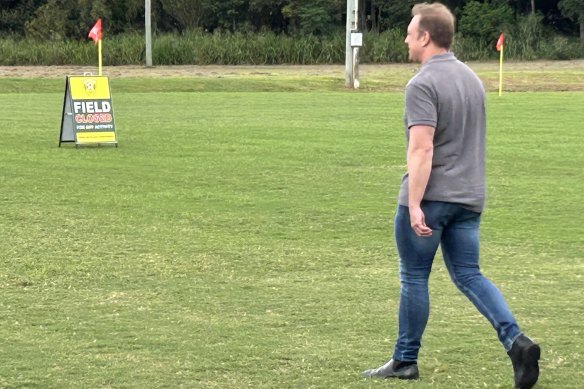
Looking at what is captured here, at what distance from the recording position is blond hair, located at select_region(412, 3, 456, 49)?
19.1ft

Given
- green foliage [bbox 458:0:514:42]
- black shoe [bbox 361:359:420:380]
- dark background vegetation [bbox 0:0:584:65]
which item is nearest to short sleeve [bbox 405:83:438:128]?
black shoe [bbox 361:359:420:380]

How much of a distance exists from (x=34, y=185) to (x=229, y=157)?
12.3ft

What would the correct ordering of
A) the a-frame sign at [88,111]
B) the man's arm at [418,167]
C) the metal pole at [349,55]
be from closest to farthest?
the man's arm at [418,167] → the a-frame sign at [88,111] → the metal pole at [349,55]

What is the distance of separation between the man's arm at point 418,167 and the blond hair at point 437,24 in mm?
468

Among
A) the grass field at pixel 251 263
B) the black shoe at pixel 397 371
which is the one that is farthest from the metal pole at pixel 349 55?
the black shoe at pixel 397 371

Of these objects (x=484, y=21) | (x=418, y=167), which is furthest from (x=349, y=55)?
(x=418, y=167)

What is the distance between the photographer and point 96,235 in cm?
1072

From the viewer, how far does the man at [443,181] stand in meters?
5.75

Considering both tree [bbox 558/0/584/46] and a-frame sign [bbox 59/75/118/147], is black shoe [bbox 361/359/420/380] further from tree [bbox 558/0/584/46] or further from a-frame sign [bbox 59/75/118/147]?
tree [bbox 558/0/584/46]

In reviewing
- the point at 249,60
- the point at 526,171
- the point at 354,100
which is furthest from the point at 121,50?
the point at 526,171

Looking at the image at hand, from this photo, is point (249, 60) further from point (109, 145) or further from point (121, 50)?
point (109, 145)

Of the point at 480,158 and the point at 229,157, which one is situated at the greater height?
the point at 480,158

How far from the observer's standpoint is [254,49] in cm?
5584

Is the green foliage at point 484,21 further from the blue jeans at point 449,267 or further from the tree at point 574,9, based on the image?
the blue jeans at point 449,267
